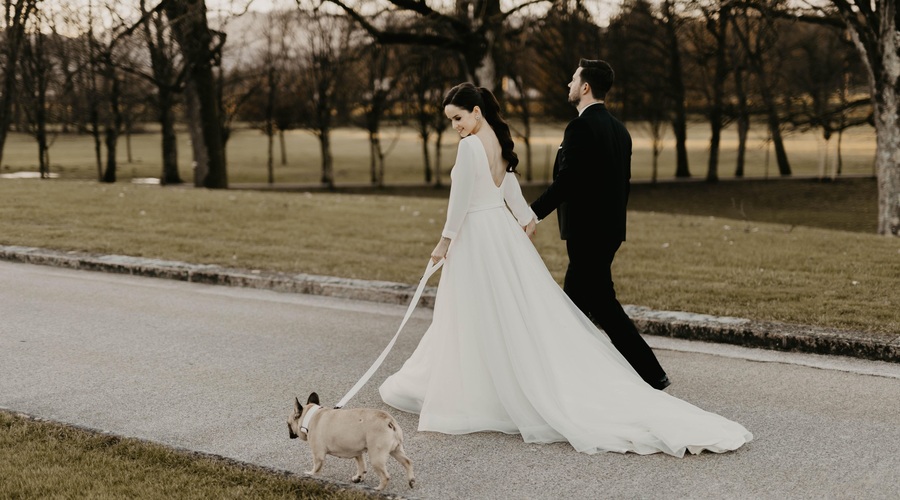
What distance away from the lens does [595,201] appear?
5.61 meters

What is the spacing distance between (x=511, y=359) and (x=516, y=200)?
3.67 ft

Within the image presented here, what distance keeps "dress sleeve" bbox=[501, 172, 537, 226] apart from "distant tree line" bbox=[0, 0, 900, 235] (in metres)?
12.5

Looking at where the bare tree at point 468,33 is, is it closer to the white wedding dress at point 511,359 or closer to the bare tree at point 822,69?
the white wedding dress at point 511,359

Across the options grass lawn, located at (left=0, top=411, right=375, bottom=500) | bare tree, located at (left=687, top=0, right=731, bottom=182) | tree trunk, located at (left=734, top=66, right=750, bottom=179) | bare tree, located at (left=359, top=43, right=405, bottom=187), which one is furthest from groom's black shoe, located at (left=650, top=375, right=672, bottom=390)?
bare tree, located at (left=359, top=43, right=405, bottom=187)

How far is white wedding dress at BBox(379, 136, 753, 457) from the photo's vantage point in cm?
489

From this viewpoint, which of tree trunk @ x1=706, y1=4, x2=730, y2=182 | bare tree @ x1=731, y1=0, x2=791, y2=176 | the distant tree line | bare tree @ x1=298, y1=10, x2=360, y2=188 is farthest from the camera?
bare tree @ x1=298, y1=10, x2=360, y2=188

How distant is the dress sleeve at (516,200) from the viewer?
5.59 meters

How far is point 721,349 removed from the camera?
7.14 meters

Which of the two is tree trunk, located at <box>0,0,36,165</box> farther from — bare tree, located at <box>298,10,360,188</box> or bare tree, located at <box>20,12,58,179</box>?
bare tree, located at <box>298,10,360,188</box>

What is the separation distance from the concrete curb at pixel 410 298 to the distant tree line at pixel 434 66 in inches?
350

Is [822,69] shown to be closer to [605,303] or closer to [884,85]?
[884,85]

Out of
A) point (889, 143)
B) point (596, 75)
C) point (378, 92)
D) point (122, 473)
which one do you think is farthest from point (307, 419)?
point (378, 92)

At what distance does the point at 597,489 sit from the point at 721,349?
336cm

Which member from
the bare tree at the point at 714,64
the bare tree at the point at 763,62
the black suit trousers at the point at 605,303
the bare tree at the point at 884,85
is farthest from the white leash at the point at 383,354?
the bare tree at the point at 714,64
